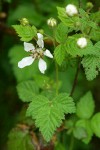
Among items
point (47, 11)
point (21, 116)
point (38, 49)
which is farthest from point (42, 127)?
point (47, 11)

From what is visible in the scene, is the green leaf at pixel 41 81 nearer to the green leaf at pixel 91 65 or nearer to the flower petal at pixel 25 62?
the flower petal at pixel 25 62

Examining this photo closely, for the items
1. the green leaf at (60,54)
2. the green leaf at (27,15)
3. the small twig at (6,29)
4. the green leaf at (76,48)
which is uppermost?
the green leaf at (76,48)

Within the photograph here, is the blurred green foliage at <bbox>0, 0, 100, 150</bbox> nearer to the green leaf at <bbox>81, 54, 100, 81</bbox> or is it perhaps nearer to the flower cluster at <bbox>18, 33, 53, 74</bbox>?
the flower cluster at <bbox>18, 33, 53, 74</bbox>

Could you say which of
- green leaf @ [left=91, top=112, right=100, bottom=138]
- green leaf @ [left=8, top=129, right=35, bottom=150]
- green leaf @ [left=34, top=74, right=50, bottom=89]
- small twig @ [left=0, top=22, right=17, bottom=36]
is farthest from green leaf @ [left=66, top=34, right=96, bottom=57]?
small twig @ [left=0, top=22, right=17, bottom=36]

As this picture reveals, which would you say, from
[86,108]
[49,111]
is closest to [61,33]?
[49,111]

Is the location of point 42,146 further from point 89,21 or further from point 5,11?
point 5,11

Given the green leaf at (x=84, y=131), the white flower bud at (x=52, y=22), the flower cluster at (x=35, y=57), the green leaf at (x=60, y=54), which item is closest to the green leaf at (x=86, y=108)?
the green leaf at (x=84, y=131)

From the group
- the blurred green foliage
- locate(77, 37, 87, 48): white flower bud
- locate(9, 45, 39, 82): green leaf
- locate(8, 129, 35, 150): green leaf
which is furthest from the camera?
the blurred green foliage
